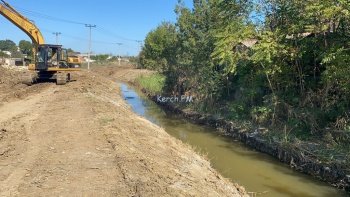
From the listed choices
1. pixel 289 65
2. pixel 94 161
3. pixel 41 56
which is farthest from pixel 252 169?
pixel 41 56

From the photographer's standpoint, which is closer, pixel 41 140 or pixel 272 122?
pixel 41 140

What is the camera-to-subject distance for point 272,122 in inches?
530

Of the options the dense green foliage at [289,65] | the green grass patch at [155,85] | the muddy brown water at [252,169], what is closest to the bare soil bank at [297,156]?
the muddy brown water at [252,169]

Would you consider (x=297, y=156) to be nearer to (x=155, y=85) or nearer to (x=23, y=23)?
(x=23, y=23)

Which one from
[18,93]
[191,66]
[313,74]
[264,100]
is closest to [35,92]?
[18,93]

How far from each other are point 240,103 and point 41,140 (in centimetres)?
990

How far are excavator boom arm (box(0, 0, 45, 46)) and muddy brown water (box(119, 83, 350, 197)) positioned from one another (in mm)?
12375

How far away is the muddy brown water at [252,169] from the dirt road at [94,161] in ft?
5.03

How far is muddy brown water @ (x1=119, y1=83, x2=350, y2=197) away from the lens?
8.93 m

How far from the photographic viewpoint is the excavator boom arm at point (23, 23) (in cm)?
2102

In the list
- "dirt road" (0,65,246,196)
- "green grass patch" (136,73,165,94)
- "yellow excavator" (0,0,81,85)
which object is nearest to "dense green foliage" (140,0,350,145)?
"dirt road" (0,65,246,196)

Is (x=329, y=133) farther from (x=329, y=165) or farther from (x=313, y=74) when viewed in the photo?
(x=313, y=74)

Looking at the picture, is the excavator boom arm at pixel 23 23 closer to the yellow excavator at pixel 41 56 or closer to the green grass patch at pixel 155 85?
the yellow excavator at pixel 41 56

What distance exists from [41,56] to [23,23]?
2.56 metres
